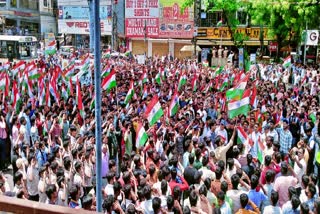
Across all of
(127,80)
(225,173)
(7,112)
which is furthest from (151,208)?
(127,80)

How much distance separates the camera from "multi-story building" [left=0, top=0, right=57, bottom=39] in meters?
47.2

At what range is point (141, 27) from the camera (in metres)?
40.7

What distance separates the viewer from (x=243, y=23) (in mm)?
35562

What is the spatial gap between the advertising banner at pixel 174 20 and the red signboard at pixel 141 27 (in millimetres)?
568

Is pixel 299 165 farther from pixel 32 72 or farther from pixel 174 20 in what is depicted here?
pixel 174 20

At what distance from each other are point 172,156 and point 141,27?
113ft

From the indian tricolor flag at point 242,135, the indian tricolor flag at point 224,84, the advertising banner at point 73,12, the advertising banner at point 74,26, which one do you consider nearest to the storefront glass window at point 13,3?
the advertising banner at point 73,12

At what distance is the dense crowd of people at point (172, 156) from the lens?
5605 millimetres

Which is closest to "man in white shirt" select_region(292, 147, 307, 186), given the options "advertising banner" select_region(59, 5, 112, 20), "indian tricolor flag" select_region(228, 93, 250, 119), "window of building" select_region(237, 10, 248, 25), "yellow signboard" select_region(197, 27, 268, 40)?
"indian tricolor flag" select_region(228, 93, 250, 119)

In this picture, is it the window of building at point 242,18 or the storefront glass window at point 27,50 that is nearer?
the storefront glass window at point 27,50

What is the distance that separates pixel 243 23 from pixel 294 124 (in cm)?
2675

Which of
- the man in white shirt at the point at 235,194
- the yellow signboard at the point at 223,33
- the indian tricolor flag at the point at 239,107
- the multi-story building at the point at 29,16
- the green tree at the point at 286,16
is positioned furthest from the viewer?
the multi-story building at the point at 29,16

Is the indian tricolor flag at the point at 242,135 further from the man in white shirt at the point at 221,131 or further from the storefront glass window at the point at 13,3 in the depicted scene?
the storefront glass window at the point at 13,3

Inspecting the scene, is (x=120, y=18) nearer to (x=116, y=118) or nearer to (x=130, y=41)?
(x=130, y=41)
